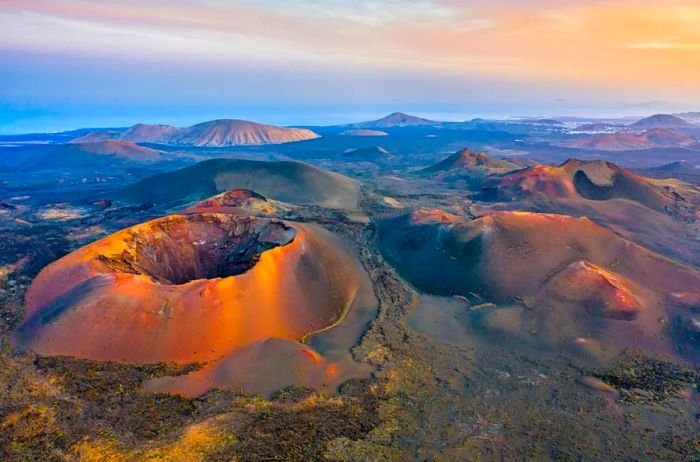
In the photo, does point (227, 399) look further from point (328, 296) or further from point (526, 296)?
point (526, 296)

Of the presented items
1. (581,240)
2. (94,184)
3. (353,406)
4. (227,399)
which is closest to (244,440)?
(227,399)

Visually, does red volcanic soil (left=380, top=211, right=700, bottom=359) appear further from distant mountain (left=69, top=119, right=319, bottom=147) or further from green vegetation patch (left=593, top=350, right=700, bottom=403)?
distant mountain (left=69, top=119, right=319, bottom=147)

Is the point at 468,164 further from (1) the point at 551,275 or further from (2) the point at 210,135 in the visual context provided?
(2) the point at 210,135

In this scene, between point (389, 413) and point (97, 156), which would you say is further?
point (97, 156)

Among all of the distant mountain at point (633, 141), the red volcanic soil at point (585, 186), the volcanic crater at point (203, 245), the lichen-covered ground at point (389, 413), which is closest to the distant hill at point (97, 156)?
the volcanic crater at point (203, 245)

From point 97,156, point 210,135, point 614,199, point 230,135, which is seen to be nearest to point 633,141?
point 614,199
